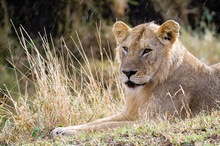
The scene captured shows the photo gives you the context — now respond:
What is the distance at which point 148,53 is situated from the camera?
796cm

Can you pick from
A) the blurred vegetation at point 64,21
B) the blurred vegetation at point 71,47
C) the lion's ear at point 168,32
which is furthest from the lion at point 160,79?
the blurred vegetation at point 64,21

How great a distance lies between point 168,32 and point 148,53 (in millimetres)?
365

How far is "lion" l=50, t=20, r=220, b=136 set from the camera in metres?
7.84

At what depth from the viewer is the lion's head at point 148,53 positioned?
7.82m

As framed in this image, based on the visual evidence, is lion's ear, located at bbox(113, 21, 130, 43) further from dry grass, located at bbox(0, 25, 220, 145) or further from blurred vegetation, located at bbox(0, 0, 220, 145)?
blurred vegetation, located at bbox(0, 0, 220, 145)

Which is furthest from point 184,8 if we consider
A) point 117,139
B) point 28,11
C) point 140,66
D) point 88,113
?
point 117,139

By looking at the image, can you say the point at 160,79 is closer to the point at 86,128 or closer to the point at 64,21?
the point at 86,128

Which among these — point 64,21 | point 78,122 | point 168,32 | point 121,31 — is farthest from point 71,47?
point 168,32

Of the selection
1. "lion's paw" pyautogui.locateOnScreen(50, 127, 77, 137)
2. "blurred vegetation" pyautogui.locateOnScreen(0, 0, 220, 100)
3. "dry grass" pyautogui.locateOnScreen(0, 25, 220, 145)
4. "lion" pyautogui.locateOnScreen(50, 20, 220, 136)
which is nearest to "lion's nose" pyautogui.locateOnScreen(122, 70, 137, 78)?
"lion" pyautogui.locateOnScreen(50, 20, 220, 136)

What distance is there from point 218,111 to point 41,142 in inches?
80.5

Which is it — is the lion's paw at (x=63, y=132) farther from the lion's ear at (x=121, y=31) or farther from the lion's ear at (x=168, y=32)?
the lion's ear at (x=168, y=32)

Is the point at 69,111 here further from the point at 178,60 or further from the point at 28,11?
the point at 28,11

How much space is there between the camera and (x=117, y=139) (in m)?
6.66

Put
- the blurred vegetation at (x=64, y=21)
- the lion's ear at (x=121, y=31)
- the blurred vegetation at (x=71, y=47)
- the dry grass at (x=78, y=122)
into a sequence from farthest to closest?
the blurred vegetation at (x=64, y=21) < the blurred vegetation at (x=71, y=47) < the lion's ear at (x=121, y=31) < the dry grass at (x=78, y=122)
